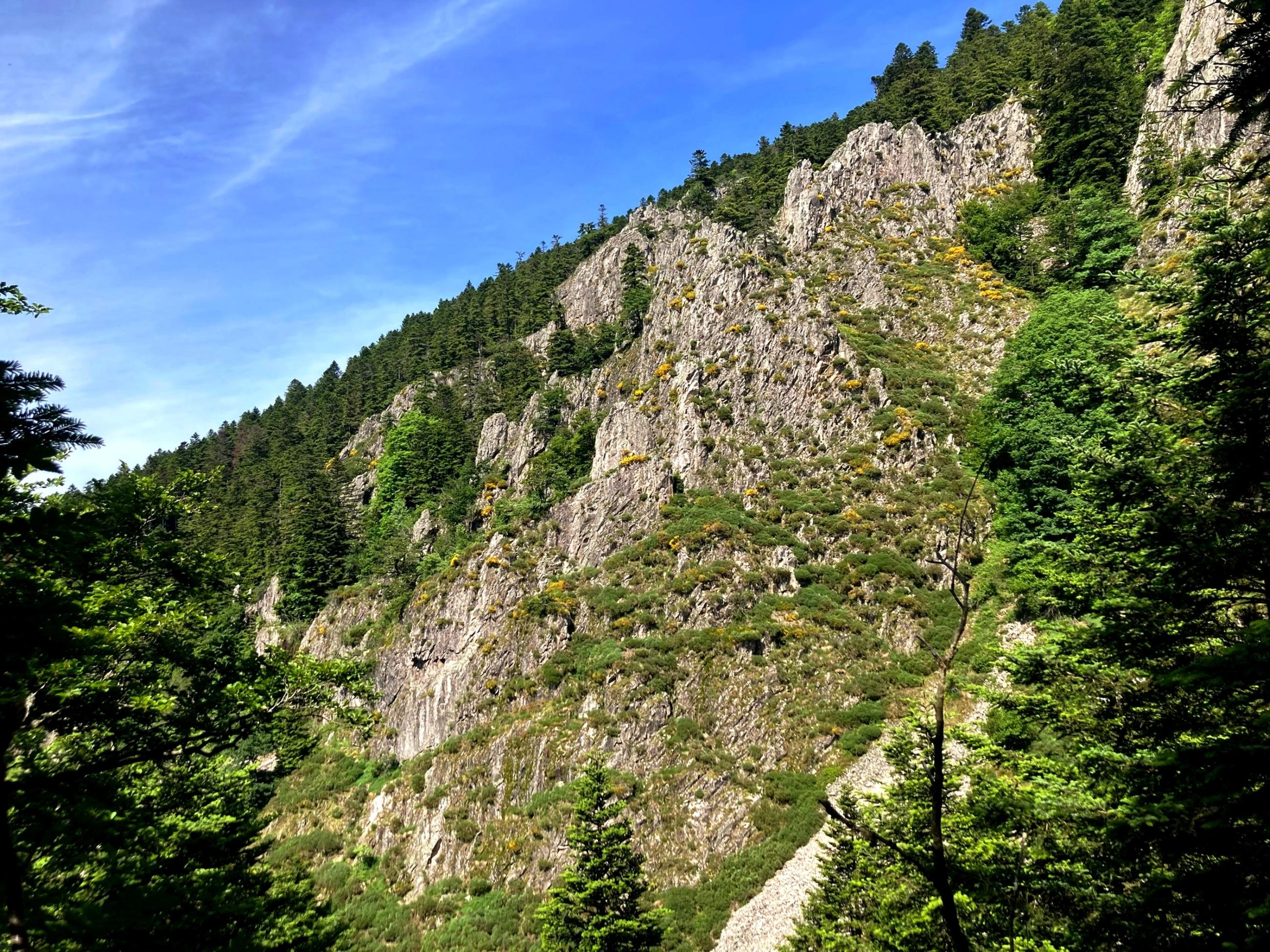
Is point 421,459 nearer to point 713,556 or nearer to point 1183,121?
point 713,556

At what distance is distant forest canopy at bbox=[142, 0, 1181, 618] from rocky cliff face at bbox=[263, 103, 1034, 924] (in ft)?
14.9

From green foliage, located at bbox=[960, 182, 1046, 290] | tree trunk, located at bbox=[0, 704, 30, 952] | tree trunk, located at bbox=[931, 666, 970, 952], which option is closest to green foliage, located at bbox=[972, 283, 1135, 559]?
green foliage, located at bbox=[960, 182, 1046, 290]

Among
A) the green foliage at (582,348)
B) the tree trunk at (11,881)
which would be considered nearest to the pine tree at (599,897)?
the tree trunk at (11,881)

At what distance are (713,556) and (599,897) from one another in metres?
18.7

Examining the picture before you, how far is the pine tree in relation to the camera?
51.0 ft

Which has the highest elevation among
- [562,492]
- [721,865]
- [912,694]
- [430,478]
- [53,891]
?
[430,478]

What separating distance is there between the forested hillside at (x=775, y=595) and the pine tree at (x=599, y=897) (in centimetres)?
16

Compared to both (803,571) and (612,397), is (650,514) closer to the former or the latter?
(803,571)

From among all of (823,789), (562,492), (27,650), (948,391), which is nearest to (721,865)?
(823,789)

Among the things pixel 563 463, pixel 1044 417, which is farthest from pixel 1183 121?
pixel 563 463

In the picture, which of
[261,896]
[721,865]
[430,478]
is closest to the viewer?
[261,896]

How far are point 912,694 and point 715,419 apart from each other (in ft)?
73.1

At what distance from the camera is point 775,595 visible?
30.4 m

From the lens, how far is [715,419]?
4169cm
